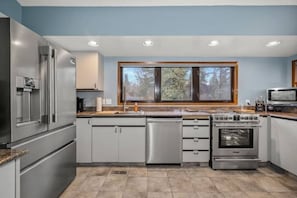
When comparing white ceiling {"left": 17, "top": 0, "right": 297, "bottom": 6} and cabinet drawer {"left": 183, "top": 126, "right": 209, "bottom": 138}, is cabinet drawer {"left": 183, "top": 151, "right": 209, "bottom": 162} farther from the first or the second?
white ceiling {"left": 17, "top": 0, "right": 297, "bottom": 6}

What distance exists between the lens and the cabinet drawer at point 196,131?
3.53m

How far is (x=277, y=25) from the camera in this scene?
305 centimetres

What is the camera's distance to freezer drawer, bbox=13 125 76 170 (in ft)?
5.73

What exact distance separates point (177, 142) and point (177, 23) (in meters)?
1.83

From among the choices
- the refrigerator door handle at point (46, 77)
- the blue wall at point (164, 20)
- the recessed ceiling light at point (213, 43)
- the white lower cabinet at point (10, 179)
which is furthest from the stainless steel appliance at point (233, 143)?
the white lower cabinet at point (10, 179)

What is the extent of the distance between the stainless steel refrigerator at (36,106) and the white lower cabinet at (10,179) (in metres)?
0.25

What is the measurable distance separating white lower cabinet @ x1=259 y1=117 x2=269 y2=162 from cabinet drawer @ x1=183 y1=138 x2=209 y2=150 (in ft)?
2.92

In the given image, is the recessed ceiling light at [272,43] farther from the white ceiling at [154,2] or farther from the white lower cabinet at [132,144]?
the white lower cabinet at [132,144]

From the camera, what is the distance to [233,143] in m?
3.49

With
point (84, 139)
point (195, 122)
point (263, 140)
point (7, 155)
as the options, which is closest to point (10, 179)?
point (7, 155)

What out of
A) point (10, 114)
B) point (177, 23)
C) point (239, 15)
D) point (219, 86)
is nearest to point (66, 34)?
point (177, 23)

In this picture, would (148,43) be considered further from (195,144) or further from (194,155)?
(194,155)

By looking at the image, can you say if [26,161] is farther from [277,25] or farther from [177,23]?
[277,25]

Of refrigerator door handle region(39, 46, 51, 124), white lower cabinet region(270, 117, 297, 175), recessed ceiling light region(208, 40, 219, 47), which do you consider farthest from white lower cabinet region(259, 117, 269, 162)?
refrigerator door handle region(39, 46, 51, 124)
